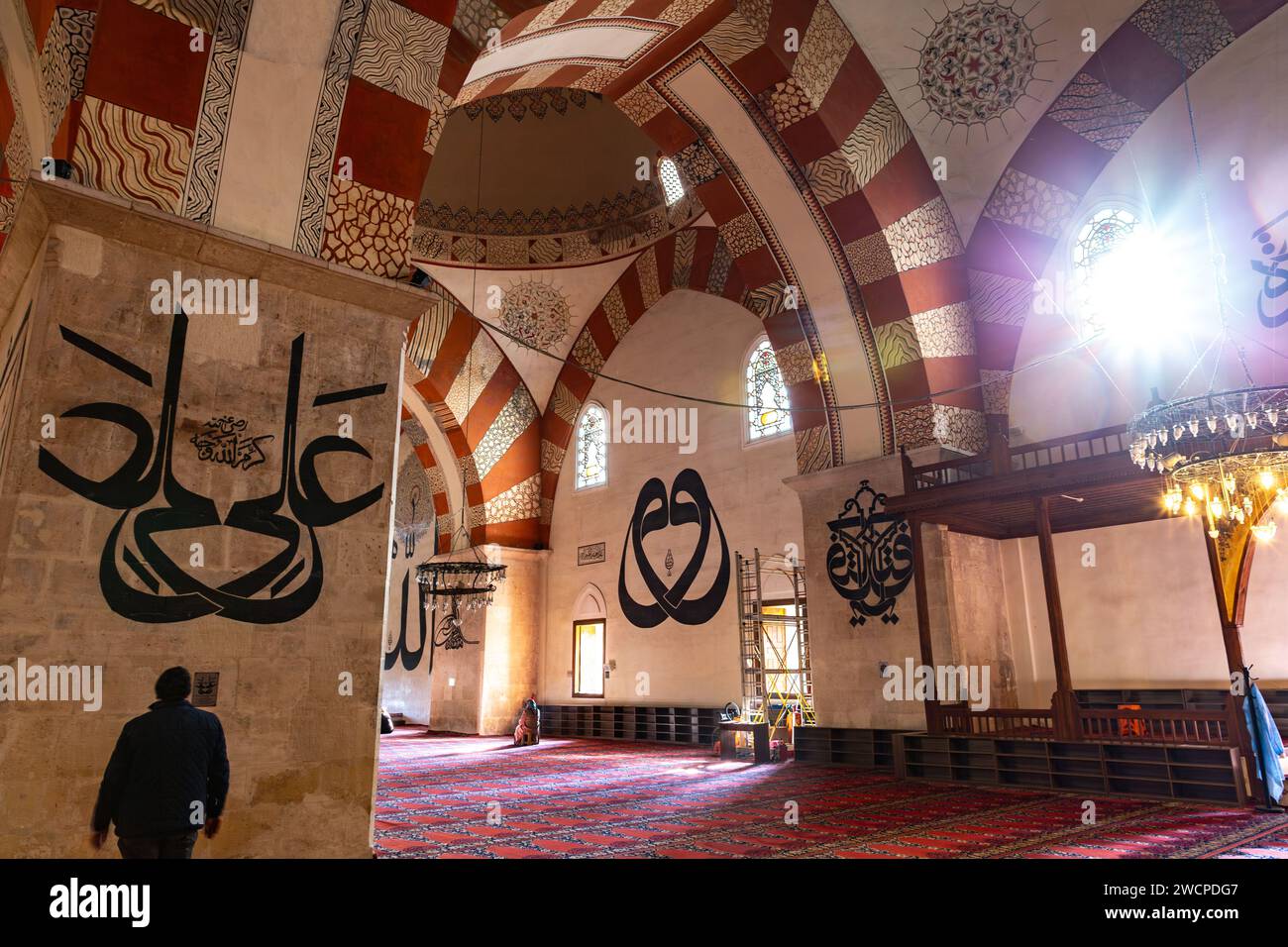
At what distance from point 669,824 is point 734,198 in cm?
570

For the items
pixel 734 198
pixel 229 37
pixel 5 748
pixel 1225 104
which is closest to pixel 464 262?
pixel 734 198

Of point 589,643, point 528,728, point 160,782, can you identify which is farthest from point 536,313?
point 160,782

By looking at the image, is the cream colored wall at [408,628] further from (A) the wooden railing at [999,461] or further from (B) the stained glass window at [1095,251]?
(B) the stained glass window at [1095,251]

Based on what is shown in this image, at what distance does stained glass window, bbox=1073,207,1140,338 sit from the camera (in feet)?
23.6

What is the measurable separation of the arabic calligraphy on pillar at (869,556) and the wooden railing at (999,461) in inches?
15.8

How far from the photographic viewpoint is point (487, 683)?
11750mm

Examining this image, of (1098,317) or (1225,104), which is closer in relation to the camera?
(1225,104)

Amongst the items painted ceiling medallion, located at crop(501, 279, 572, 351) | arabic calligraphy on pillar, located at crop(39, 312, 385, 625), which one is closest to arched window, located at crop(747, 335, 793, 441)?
painted ceiling medallion, located at crop(501, 279, 572, 351)

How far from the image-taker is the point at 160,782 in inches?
→ 94.2

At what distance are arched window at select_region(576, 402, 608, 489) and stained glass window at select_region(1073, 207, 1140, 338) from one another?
644 cm

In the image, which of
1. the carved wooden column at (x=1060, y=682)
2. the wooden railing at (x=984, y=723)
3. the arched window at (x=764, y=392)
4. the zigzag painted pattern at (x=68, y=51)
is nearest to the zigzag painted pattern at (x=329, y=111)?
the zigzag painted pattern at (x=68, y=51)

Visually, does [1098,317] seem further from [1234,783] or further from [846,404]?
[1234,783]

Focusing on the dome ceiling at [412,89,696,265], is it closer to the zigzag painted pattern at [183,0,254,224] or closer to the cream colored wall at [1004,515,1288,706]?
the cream colored wall at [1004,515,1288,706]

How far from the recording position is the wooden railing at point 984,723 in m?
6.10
